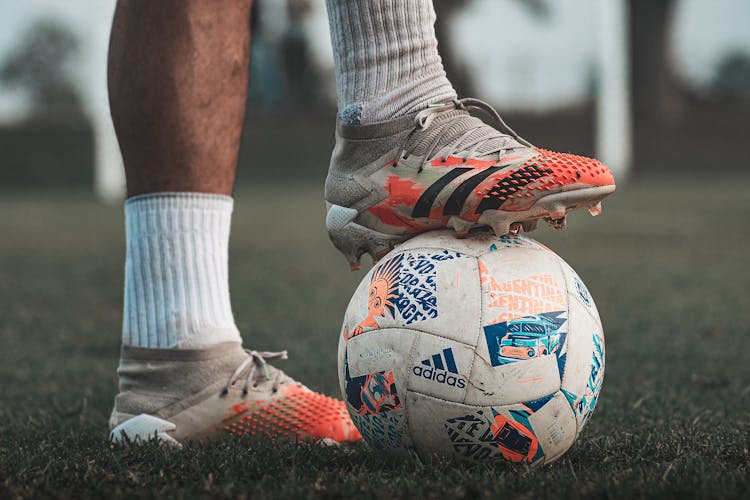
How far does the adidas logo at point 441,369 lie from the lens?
6.10 ft

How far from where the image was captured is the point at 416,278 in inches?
76.1

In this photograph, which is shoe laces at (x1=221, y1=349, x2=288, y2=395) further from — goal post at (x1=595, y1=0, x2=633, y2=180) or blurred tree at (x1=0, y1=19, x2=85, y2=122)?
blurred tree at (x1=0, y1=19, x2=85, y2=122)

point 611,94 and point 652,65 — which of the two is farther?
point 652,65

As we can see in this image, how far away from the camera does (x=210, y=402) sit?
2201 mm

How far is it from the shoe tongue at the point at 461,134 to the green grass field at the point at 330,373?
660 millimetres

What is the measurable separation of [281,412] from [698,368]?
1666 mm

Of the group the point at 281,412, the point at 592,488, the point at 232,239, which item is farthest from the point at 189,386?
the point at 232,239

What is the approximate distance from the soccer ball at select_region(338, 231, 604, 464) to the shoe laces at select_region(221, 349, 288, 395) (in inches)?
13.8

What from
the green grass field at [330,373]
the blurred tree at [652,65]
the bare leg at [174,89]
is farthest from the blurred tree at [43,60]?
the bare leg at [174,89]

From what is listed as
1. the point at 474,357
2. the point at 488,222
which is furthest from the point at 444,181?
the point at 474,357

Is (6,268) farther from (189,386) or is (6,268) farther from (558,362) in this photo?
(558,362)

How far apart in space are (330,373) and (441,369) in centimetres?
137

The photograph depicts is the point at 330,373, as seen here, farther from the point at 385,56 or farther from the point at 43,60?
the point at 43,60

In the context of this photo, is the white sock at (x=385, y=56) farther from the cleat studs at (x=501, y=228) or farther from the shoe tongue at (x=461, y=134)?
the cleat studs at (x=501, y=228)
